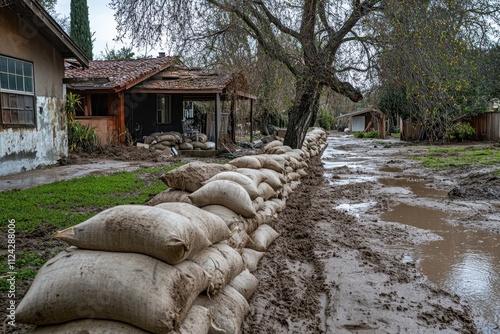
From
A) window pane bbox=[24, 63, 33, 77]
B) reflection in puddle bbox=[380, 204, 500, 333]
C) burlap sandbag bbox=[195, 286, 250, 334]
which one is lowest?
reflection in puddle bbox=[380, 204, 500, 333]

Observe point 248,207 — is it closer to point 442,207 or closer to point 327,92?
point 442,207

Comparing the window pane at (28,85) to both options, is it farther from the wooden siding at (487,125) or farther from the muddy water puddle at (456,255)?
the wooden siding at (487,125)

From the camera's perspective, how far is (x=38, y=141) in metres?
11.6

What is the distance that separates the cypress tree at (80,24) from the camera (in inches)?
930

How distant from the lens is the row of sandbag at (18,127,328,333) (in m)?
2.30

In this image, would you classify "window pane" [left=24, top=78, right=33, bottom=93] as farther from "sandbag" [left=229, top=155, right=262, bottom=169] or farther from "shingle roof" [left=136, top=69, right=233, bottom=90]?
"sandbag" [left=229, top=155, right=262, bottom=169]

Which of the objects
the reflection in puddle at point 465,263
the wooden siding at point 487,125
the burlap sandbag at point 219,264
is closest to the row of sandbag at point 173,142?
the reflection in puddle at point 465,263

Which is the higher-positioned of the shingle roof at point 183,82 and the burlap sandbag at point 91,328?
the shingle roof at point 183,82

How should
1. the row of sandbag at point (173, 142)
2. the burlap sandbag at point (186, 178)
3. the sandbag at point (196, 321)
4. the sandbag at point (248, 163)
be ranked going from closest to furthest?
1. the sandbag at point (196, 321)
2. the burlap sandbag at point (186, 178)
3. the sandbag at point (248, 163)
4. the row of sandbag at point (173, 142)

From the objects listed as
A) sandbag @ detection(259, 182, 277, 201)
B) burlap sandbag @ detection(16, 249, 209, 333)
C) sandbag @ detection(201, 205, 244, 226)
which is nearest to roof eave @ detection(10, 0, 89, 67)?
sandbag @ detection(259, 182, 277, 201)

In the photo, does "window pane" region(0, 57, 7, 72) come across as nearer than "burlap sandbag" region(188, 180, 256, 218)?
No

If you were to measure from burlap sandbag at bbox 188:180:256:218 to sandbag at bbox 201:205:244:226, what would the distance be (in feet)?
0.15

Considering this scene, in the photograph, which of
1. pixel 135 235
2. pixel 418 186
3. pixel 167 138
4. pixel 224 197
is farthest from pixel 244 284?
pixel 167 138

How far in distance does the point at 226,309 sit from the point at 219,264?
33cm
